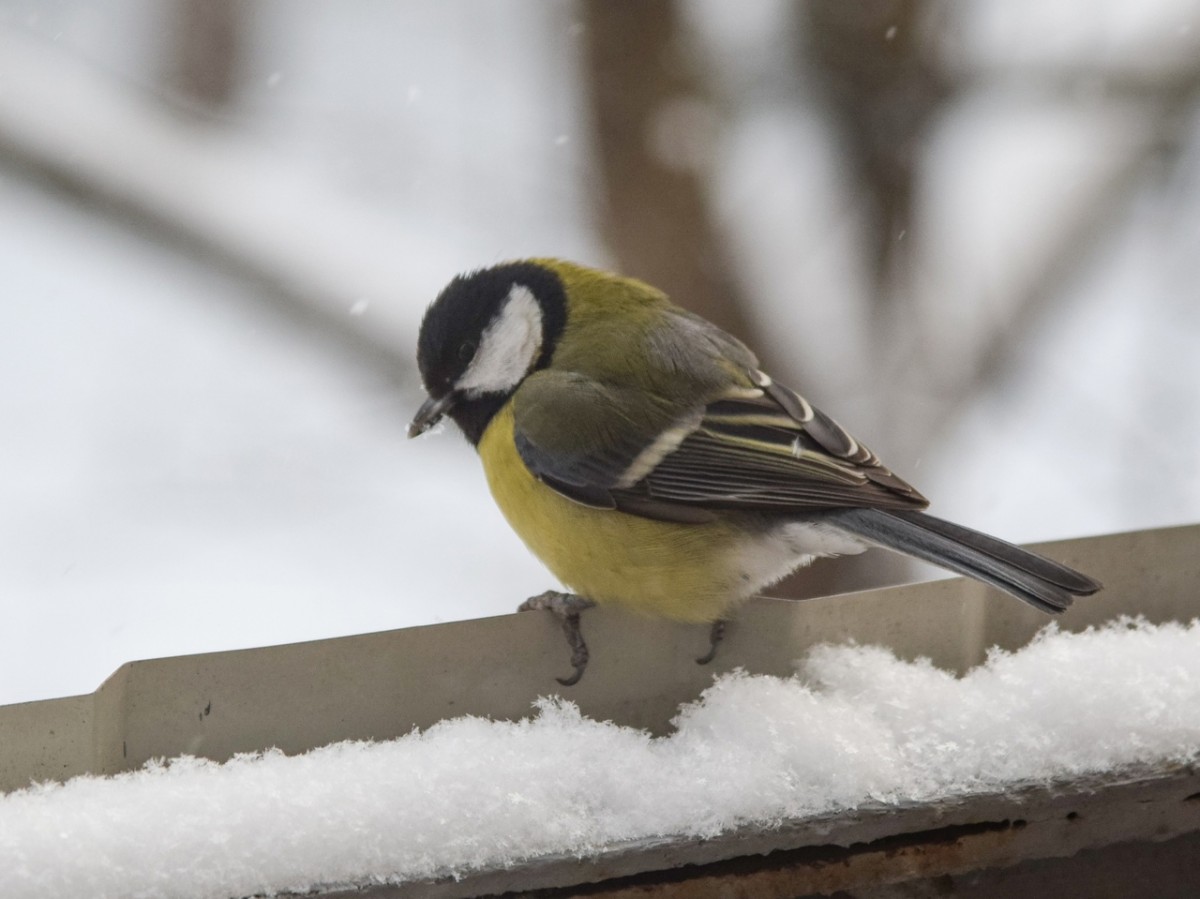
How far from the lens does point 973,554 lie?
1.65m

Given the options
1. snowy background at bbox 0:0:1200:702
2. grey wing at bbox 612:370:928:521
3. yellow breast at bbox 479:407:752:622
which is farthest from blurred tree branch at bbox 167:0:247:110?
grey wing at bbox 612:370:928:521

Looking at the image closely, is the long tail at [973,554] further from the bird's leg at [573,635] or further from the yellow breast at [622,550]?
the bird's leg at [573,635]

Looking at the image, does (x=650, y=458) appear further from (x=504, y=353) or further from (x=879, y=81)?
(x=879, y=81)

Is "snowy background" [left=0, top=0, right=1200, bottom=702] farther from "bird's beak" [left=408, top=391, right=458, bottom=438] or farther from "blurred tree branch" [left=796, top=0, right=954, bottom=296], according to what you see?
"bird's beak" [left=408, top=391, right=458, bottom=438]

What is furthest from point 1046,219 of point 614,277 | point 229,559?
point 229,559

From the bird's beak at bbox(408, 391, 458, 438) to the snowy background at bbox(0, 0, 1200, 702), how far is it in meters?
0.96

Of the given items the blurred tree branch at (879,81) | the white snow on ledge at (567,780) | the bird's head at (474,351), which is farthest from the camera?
the blurred tree branch at (879,81)

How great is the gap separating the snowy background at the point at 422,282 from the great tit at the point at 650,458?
944 millimetres

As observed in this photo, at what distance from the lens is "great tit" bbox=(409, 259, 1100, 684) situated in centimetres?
190

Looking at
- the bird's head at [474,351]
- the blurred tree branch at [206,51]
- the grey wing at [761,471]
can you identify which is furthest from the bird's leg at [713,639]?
the blurred tree branch at [206,51]

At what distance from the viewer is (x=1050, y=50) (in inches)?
135

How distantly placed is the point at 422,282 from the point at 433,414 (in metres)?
1.65

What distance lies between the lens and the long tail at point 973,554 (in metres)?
1.44

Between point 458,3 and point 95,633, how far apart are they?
7.81 ft
